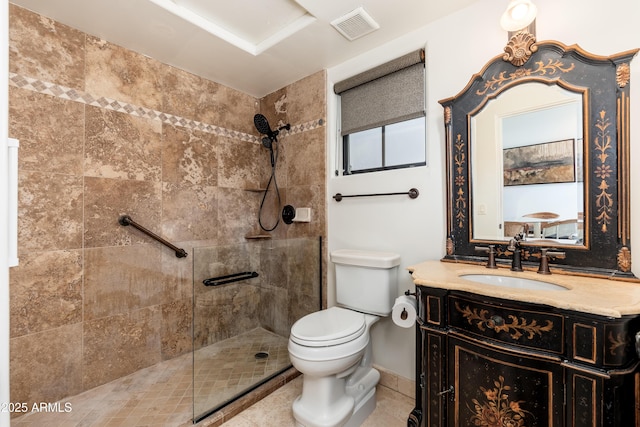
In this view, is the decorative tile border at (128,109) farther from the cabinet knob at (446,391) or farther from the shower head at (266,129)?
the cabinet knob at (446,391)

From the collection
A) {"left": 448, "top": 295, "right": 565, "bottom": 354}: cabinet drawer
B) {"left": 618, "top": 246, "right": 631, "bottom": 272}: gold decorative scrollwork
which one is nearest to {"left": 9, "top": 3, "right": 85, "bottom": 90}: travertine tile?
{"left": 448, "top": 295, "right": 565, "bottom": 354}: cabinet drawer

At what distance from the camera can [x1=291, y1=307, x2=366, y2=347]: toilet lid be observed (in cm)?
145

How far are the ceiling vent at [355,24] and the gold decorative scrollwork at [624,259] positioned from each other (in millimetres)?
1683

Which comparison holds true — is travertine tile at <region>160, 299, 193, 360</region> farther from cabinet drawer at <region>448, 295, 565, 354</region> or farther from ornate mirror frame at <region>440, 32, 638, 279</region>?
ornate mirror frame at <region>440, 32, 638, 279</region>

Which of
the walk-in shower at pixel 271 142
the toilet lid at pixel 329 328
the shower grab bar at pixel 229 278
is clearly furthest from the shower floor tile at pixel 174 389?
the walk-in shower at pixel 271 142

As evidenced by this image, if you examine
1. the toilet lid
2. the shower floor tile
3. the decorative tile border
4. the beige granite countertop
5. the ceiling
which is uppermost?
the ceiling

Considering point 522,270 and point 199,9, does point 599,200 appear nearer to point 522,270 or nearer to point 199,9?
point 522,270

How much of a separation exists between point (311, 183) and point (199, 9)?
133 centimetres

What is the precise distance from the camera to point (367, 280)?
5.92 feet

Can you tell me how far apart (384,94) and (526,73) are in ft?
2.73

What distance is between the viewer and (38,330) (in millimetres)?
1634

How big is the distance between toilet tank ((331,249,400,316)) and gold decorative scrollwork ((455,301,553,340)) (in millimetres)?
651

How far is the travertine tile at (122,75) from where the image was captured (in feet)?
6.07

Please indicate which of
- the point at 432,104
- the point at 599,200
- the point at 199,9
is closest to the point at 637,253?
the point at 599,200
